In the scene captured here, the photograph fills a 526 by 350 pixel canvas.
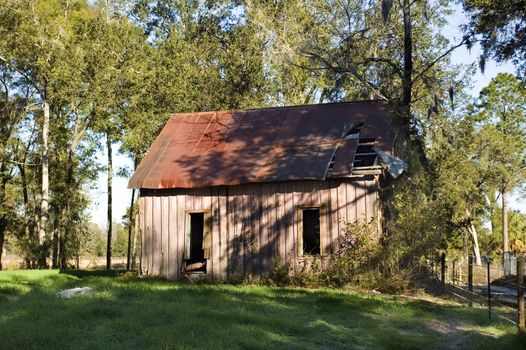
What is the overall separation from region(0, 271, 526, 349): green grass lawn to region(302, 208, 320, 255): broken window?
4299mm

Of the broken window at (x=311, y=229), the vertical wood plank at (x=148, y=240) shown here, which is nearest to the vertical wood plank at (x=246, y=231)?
the broken window at (x=311, y=229)

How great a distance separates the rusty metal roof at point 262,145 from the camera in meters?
18.8

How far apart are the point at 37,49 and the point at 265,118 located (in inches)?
665

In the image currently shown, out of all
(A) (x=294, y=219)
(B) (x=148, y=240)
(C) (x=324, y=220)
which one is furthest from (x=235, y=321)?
(B) (x=148, y=240)

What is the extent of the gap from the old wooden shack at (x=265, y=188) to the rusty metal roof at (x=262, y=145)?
0.13ft

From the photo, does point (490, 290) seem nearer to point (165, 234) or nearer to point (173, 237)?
point (173, 237)

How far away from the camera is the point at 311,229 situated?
20391 mm

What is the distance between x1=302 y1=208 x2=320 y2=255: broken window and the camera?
19653 mm

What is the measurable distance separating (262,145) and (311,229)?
11.3 ft

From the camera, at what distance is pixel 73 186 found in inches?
1527

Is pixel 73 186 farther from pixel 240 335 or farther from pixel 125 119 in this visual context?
pixel 240 335

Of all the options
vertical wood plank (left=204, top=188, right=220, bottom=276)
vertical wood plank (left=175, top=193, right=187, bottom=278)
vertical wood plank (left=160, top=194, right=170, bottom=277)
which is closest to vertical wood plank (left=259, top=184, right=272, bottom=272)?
vertical wood plank (left=204, top=188, right=220, bottom=276)

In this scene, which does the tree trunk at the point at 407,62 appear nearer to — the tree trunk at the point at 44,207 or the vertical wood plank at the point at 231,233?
the vertical wood plank at the point at 231,233

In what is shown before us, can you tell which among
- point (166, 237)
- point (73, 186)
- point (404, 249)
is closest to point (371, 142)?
point (404, 249)
